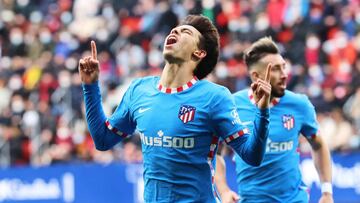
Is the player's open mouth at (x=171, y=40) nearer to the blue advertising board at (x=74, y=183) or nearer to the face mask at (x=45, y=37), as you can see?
the blue advertising board at (x=74, y=183)

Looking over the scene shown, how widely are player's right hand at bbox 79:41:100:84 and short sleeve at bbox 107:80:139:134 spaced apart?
274 mm

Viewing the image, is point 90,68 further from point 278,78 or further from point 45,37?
point 45,37

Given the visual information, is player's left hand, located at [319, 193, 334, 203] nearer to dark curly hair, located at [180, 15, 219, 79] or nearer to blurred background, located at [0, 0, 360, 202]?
dark curly hair, located at [180, 15, 219, 79]

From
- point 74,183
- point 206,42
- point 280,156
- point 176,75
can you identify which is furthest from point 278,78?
point 74,183


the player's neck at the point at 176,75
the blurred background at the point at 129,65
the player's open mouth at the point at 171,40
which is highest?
the blurred background at the point at 129,65

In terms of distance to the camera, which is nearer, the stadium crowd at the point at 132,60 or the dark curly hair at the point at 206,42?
the dark curly hair at the point at 206,42

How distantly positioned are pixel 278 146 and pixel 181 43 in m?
2.24

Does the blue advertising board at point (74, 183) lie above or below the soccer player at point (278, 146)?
above

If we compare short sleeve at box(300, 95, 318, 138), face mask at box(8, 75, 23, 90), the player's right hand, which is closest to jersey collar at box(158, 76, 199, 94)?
the player's right hand

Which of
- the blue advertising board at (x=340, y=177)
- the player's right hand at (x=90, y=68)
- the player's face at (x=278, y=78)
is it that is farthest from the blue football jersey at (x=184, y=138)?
the blue advertising board at (x=340, y=177)

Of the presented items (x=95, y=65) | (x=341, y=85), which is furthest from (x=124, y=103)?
(x=341, y=85)

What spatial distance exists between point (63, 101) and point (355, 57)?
633cm

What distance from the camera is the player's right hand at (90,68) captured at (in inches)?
257

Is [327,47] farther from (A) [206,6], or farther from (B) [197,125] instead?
(B) [197,125]
